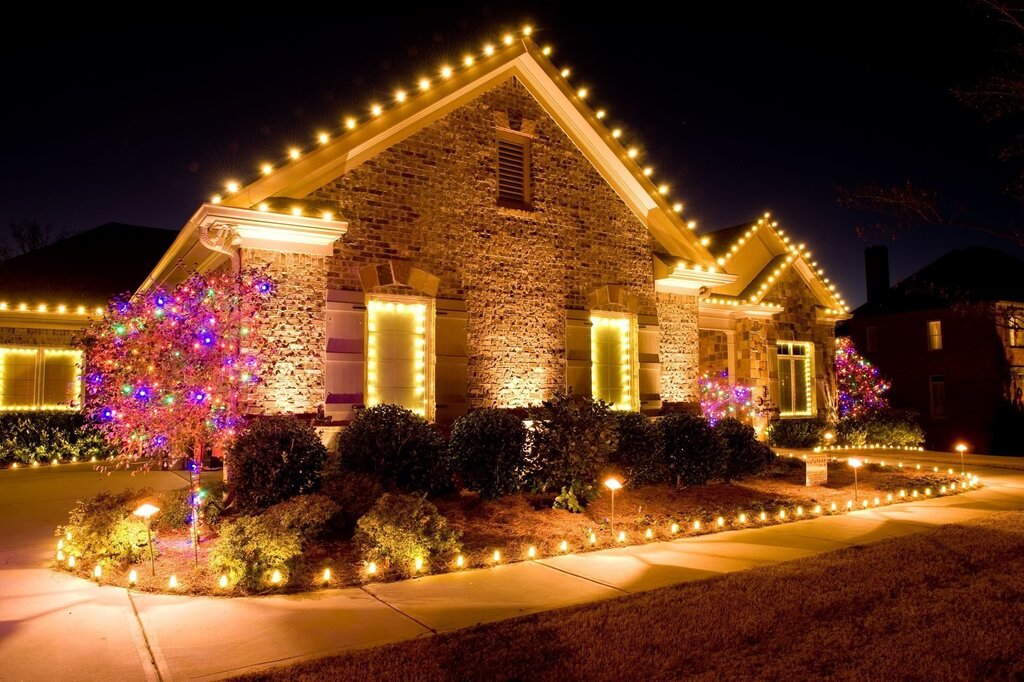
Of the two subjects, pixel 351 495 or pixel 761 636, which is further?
pixel 351 495

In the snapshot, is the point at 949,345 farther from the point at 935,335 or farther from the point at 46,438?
the point at 46,438

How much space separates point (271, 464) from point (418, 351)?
3.33 m

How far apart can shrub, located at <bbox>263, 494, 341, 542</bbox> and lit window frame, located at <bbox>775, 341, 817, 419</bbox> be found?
15.7 metres

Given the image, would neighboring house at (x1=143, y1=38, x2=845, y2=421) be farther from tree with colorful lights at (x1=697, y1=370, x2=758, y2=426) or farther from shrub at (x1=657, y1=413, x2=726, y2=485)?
tree with colorful lights at (x1=697, y1=370, x2=758, y2=426)

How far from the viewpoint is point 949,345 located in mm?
33750

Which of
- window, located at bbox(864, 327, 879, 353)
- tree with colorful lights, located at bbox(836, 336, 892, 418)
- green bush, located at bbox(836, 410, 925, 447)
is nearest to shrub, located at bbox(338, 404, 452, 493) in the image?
green bush, located at bbox(836, 410, 925, 447)

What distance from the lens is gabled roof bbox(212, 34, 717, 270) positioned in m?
10.6

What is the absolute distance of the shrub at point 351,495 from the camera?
838cm

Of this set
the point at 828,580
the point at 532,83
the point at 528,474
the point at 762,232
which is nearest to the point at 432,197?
the point at 532,83

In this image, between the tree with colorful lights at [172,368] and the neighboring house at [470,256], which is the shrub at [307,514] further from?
the neighboring house at [470,256]

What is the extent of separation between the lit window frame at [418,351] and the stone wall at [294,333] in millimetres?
761

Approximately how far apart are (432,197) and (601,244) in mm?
3474

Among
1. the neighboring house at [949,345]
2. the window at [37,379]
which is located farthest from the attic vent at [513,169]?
the neighboring house at [949,345]

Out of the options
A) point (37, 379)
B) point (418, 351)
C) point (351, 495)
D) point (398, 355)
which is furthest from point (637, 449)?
point (37, 379)
